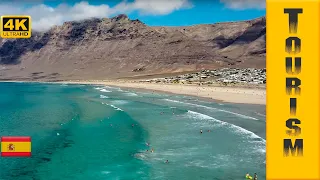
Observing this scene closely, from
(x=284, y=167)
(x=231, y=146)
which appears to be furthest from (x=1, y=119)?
(x=284, y=167)

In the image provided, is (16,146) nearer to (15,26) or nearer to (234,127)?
(15,26)

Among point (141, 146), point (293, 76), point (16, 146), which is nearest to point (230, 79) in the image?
point (141, 146)

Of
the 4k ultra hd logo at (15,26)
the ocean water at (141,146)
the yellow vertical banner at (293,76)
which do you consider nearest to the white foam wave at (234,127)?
the ocean water at (141,146)

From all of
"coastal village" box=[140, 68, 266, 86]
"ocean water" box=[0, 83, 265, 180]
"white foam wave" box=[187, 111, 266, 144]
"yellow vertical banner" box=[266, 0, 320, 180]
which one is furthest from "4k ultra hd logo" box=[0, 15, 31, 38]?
"coastal village" box=[140, 68, 266, 86]

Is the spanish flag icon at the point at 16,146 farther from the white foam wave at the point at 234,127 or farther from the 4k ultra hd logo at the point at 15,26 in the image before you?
the white foam wave at the point at 234,127

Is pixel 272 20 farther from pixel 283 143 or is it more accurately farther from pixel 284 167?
pixel 284 167
